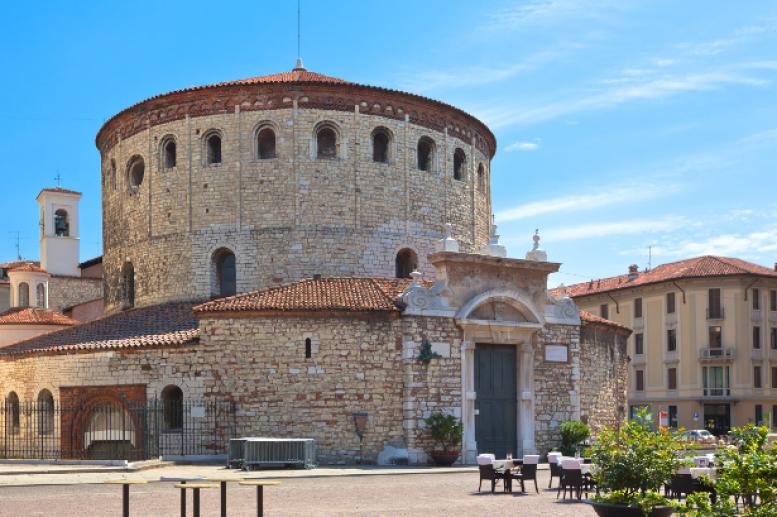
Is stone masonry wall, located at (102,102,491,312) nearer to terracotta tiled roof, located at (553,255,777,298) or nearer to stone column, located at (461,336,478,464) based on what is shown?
stone column, located at (461,336,478,464)

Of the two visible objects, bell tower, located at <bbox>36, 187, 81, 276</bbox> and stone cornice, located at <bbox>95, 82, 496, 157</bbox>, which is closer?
stone cornice, located at <bbox>95, 82, 496, 157</bbox>

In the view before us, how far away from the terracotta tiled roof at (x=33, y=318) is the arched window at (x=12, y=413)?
9.21m

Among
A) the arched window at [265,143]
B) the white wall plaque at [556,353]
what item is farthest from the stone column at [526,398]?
the arched window at [265,143]

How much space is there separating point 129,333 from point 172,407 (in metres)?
3.27

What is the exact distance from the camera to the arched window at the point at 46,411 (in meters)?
31.9

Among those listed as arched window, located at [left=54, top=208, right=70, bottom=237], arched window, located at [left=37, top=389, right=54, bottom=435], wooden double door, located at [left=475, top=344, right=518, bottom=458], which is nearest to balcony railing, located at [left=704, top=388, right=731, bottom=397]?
wooden double door, located at [left=475, top=344, right=518, bottom=458]

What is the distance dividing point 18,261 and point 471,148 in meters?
35.8

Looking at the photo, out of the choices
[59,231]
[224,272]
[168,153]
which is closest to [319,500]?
[224,272]

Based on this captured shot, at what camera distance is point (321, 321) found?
28.1 metres

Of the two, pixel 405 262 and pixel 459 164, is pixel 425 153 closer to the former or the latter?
pixel 459 164

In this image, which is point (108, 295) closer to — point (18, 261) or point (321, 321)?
point (321, 321)

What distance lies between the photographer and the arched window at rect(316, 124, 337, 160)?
34000mm

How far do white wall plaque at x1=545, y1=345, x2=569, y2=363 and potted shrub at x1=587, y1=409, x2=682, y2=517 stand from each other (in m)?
18.1

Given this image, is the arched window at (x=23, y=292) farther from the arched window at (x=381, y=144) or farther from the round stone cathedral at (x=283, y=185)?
the arched window at (x=381, y=144)
